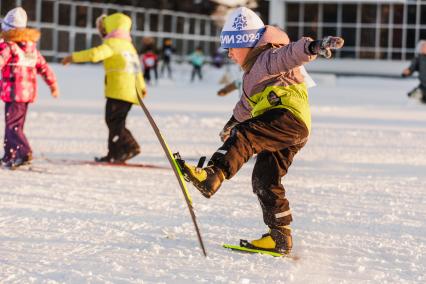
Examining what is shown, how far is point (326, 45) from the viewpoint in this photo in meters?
4.21

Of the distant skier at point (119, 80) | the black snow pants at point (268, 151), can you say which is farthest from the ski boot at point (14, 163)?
the black snow pants at point (268, 151)

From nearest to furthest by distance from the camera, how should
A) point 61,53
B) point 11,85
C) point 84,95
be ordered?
point 11,85
point 84,95
point 61,53

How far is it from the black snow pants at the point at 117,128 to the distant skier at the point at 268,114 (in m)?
4.18

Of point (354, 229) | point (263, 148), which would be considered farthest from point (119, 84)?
point (263, 148)

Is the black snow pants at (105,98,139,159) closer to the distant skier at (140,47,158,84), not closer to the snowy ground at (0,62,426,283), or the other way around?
the snowy ground at (0,62,426,283)

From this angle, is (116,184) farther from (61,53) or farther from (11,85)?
(61,53)

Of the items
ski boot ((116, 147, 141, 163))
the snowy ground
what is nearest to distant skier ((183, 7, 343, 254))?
the snowy ground

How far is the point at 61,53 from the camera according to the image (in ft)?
130

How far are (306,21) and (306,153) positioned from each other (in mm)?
36284

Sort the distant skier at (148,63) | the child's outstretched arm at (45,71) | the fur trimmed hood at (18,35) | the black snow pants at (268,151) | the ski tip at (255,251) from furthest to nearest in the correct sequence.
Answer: the distant skier at (148,63) → the child's outstretched arm at (45,71) → the fur trimmed hood at (18,35) → the ski tip at (255,251) → the black snow pants at (268,151)

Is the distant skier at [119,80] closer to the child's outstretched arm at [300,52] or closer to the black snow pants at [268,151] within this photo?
the black snow pants at [268,151]

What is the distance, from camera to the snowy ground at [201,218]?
4.23 meters

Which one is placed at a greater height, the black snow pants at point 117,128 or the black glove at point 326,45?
the black glove at point 326,45

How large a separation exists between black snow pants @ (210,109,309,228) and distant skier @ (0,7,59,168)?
13.1ft
